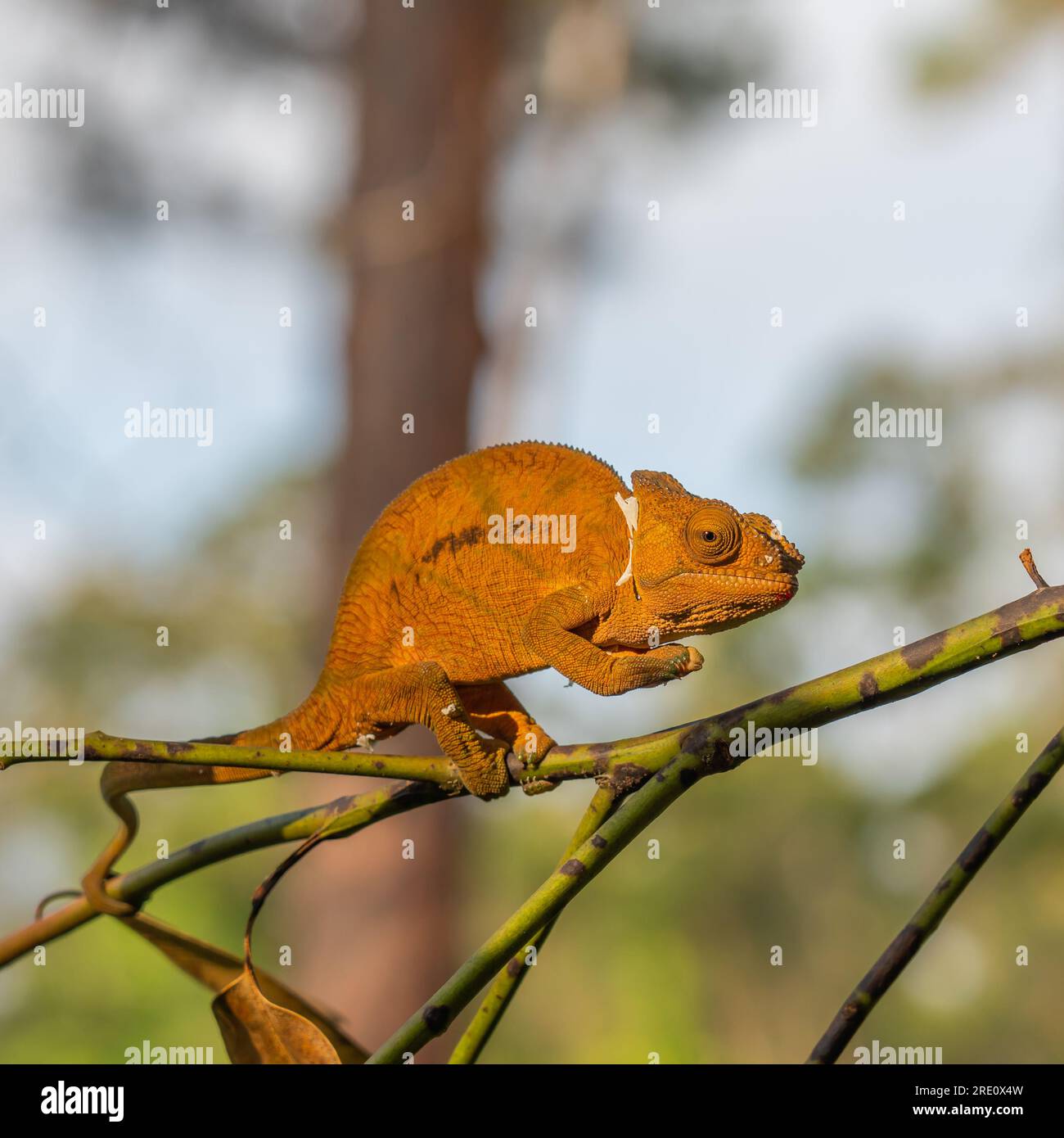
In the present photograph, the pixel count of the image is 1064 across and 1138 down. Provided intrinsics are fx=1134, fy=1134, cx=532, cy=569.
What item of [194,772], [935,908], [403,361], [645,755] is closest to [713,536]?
[645,755]

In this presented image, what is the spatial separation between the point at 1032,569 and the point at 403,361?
6877 millimetres

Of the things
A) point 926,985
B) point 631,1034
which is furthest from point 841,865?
point 631,1034

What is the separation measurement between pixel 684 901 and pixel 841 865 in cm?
200

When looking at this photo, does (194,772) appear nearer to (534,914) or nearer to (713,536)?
(534,914)

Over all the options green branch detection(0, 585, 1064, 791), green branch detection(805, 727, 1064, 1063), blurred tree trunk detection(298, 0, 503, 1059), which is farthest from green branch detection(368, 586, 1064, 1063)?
blurred tree trunk detection(298, 0, 503, 1059)

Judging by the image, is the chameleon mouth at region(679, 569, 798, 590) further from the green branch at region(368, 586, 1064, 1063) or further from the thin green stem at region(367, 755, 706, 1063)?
the thin green stem at region(367, 755, 706, 1063)

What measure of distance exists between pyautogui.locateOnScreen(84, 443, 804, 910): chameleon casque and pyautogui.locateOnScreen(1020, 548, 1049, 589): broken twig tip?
1.19ft

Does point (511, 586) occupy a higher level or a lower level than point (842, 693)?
higher

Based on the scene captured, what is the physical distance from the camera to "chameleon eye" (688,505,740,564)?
176 cm

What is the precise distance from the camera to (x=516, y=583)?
182cm

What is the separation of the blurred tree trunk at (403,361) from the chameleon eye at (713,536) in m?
5.48

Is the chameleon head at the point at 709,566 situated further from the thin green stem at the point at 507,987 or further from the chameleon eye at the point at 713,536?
the thin green stem at the point at 507,987

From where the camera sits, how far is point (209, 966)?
203 cm

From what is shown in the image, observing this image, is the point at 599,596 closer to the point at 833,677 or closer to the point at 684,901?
the point at 833,677
